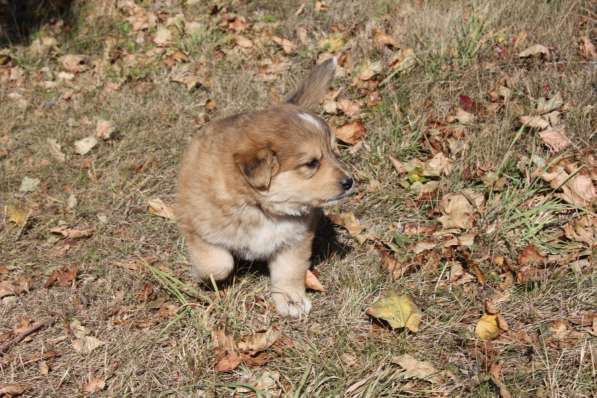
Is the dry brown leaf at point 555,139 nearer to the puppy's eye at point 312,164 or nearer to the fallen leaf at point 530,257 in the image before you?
the fallen leaf at point 530,257

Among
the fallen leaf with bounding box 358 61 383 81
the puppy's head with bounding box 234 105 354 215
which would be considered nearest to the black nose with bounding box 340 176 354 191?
the puppy's head with bounding box 234 105 354 215

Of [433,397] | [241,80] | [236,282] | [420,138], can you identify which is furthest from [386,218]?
[241,80]

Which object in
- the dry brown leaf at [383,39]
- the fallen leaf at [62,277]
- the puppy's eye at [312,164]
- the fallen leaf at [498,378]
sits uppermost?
the puppy's eye at [312,164]

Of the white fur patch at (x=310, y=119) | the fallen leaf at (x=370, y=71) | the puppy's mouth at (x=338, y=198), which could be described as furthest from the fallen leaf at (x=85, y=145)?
the puppy's mouth at (x=338, y=198)

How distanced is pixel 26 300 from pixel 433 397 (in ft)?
8.07

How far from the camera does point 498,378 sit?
2652mm

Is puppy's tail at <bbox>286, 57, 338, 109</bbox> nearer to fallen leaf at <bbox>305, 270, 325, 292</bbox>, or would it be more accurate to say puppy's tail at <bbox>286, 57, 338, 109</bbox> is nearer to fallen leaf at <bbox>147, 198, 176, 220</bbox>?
fallen leaf at <bbox>305, 270, 325, 292</bbox>

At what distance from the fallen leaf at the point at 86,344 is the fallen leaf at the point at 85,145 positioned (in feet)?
6.76

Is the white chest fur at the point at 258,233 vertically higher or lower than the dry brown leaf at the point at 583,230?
higher

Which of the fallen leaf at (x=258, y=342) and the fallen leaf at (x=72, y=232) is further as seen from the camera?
the fallen leaf at (x=72, y=232)

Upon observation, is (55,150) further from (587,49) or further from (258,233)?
(587,49)

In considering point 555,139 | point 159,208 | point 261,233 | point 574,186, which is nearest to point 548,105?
point 555,139

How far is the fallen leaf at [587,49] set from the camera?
181 inches

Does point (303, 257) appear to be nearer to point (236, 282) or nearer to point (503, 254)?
point (236, 282)
